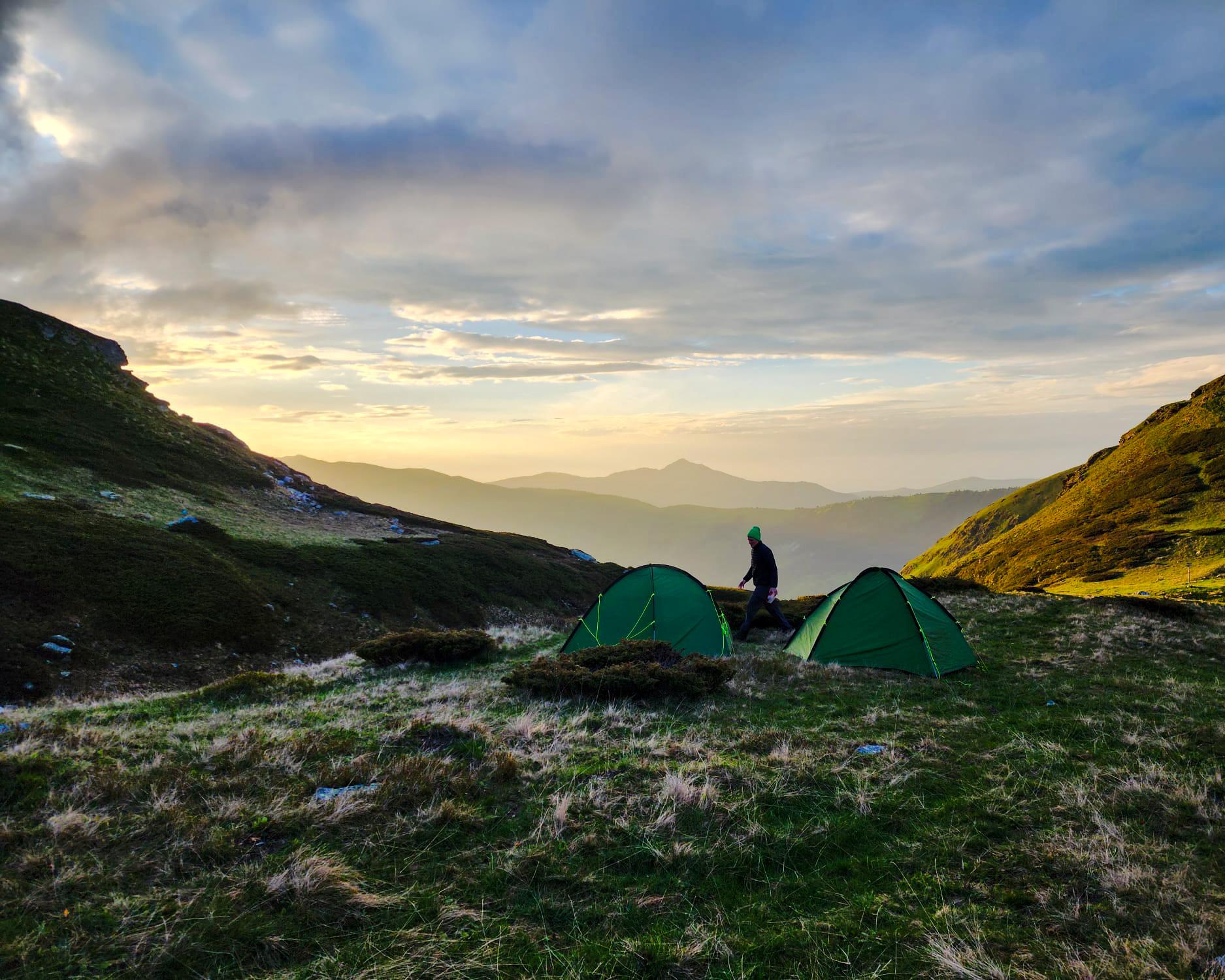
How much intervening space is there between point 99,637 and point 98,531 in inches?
331

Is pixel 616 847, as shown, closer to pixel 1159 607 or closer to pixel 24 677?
pixel 24 677

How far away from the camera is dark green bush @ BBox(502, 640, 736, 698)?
11.3 metres

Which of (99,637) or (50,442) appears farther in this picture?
(50,442)

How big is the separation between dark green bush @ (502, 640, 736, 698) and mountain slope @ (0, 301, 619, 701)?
49.5 feet

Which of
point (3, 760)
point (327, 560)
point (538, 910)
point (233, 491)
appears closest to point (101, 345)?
point (233, 491)

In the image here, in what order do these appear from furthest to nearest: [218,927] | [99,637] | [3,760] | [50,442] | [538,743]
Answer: [50,442]
[99,637]
[538,743]
[3,760]
[218,927]

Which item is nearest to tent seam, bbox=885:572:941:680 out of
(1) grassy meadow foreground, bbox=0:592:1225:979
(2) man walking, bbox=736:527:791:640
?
(2) man walking, bbox=736:527:791:640

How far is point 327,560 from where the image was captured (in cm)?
3547

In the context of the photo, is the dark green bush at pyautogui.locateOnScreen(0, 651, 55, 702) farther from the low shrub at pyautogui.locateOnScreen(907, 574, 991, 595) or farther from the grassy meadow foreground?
the low shrub at pyautogui.locateOnScreen(907, 574, 991, 595)

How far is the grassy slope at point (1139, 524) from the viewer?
124ft

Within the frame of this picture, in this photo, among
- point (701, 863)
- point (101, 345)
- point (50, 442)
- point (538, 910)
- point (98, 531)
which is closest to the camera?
point (538, 910)

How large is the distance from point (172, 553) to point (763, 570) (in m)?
25.5

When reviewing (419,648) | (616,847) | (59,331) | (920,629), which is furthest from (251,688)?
(59,331)

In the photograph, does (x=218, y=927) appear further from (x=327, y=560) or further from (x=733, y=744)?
(x=327, y=560)
